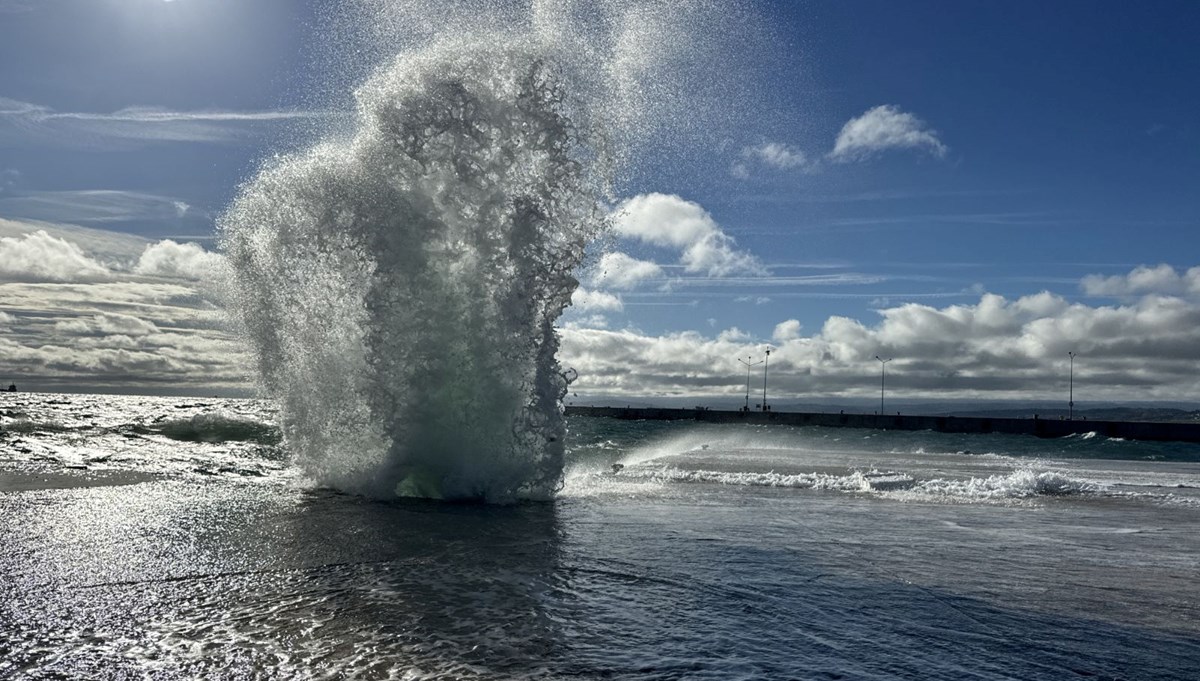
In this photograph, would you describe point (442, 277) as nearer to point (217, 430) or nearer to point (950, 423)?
point (217, 430)

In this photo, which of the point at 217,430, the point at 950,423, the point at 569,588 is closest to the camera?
the point at 569,588

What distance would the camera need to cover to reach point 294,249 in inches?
653

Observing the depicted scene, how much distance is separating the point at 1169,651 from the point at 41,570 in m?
8.98

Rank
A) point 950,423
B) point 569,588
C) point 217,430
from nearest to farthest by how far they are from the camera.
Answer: point 569,588 → point 217,430 → point 950,423

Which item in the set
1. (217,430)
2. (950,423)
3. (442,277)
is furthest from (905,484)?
(950,423)

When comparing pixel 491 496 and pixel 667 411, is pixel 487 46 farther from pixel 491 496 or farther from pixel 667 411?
pixel 667 411

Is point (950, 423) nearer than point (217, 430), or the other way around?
point (217, 430)

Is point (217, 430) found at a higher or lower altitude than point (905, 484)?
higher

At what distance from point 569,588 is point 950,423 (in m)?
113

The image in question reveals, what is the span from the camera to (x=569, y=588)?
715 cm

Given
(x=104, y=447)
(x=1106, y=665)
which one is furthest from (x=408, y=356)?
(x=104, y=447)

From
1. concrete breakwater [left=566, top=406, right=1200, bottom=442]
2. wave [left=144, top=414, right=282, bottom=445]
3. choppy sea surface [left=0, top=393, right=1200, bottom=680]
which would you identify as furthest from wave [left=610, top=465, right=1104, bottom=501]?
concrete breakwater [left=566, top=406, right=1200, bottom=442]

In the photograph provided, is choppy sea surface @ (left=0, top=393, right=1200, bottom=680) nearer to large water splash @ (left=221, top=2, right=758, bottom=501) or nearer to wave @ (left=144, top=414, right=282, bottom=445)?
large water splash @ (left=221, top=2, right=758, bottom=501)

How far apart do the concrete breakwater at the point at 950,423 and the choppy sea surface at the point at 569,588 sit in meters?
88.9
